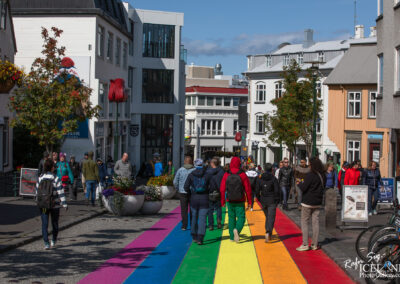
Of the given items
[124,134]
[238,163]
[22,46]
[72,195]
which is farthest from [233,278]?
[124,134]

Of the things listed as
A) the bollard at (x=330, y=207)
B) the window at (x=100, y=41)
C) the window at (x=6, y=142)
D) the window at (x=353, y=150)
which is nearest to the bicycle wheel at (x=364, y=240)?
the bollard at (x=330, y=207)

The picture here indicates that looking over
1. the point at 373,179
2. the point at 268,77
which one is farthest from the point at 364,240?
the point at 268,77

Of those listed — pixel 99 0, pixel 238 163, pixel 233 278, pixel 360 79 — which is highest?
pixel 99 0

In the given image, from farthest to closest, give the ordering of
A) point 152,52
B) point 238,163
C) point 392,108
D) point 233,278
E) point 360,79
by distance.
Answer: point 152,52
point 360,79
point 392,108
point 238,163
point 233,278

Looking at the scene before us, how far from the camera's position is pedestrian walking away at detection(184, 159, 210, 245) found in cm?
1257

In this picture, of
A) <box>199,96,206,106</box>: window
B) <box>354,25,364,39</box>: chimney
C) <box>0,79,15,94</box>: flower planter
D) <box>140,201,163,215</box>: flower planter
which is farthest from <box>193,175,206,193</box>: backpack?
<box>199,96,206,106</box>: window

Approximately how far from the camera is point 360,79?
43.4 meters

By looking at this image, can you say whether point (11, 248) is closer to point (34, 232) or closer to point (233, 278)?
Result: point (34, 232)

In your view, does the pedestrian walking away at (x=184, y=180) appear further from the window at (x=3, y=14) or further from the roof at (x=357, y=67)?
the roof at (x=357, y=67)

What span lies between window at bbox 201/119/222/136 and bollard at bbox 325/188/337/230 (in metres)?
76.5

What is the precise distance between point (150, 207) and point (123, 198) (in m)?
1.19

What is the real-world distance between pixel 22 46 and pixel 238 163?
2555cm

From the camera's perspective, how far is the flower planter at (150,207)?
1811 cm

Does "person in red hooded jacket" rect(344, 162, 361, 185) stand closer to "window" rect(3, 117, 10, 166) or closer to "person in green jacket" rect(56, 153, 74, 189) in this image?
"person in green jacket" rect(56, 153, 74, 189)
